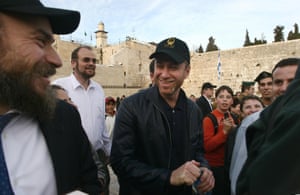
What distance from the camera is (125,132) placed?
1913mm

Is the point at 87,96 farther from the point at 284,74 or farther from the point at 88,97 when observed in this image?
the point at 284,74

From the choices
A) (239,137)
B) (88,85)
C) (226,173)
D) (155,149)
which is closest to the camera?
(155,149)

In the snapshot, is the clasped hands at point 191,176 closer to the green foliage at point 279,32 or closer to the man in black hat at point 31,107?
the man in black hat at point 31,107

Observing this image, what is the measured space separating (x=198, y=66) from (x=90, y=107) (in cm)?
2253

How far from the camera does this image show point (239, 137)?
8.54 feet

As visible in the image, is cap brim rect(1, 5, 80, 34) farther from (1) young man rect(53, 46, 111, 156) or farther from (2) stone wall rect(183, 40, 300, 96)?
(2) stone wall rect(183, 40, 300, 96)

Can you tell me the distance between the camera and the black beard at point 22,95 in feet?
3.81

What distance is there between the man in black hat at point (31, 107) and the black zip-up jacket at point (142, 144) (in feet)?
1.89

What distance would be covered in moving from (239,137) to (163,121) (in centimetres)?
112

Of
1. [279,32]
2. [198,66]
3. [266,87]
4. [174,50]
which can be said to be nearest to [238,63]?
[198,66]

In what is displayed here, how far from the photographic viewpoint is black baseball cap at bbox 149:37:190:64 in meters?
2.06

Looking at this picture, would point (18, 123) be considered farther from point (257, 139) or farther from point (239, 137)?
point (239, 137)

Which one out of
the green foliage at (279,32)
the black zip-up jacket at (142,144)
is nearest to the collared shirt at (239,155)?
the black zip-up jacket at (142,144)

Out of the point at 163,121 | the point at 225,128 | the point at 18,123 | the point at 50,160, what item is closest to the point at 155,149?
the point at 163,121
